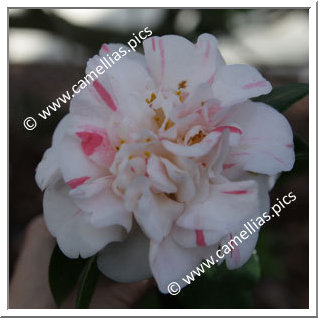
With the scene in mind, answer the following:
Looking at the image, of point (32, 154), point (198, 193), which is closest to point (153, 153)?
point (198, 193)

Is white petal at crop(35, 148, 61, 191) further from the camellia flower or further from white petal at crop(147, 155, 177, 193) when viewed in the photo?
white petal at crop(147, 155, 177, 193)

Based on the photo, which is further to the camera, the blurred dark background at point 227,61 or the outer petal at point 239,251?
the blurred dark background at point 227,61

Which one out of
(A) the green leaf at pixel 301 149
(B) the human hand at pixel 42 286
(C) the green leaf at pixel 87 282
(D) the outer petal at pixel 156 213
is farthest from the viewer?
(B) the human hand at pixel 42 286

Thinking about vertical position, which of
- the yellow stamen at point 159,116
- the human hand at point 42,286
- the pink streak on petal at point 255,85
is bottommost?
the human hand at point 42,286

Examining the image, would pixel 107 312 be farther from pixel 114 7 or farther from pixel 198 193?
pixel 114 7

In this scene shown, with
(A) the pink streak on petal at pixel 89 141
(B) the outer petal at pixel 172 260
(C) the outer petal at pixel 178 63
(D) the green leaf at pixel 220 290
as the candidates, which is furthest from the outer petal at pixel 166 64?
(D) the green leaf at pixel 220 290

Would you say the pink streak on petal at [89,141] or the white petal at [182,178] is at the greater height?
the pink streak on petal at [89,141]

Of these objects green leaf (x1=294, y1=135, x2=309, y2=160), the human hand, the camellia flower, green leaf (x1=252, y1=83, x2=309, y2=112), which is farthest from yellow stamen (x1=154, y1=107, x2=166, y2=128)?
the human hand

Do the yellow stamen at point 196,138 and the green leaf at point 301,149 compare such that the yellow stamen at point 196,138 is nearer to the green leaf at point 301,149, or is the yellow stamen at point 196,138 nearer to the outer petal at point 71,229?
the outer petal at point 71,229
